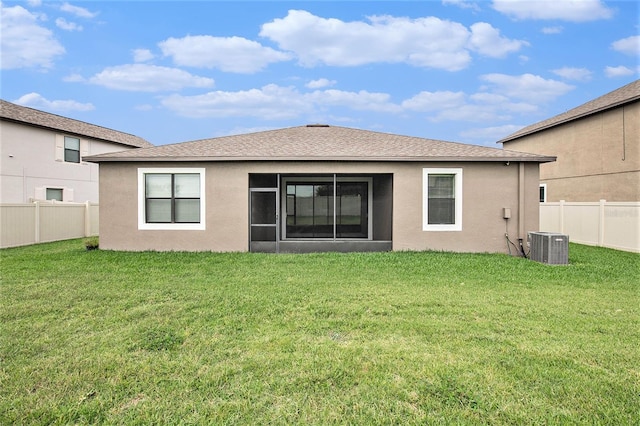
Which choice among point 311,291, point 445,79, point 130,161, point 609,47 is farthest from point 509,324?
point 609,47

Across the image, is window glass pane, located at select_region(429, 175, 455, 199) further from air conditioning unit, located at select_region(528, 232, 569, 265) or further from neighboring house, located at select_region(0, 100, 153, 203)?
neighboring house, located at select_region(0, 100, 153, 203)

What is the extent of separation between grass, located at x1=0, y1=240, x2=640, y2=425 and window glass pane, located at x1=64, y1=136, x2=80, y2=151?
15526 mm

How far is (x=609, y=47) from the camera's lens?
17.5 meters

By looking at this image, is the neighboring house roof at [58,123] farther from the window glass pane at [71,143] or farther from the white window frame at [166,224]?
the white window frame at [166,224]

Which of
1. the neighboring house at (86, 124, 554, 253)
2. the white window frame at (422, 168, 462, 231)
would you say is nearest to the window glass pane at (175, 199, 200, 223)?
the neighboring house at (86, 124, 554, 253)

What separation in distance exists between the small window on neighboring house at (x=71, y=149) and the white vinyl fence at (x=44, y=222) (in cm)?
501

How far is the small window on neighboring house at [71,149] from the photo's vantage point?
1958 centimetres

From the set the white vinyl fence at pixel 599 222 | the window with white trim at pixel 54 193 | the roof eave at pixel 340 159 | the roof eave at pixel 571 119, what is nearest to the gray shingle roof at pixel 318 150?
the roof eave at pixel 340 159

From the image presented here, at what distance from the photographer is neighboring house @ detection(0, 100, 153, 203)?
16859 mm

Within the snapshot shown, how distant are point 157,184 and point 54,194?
475 inches

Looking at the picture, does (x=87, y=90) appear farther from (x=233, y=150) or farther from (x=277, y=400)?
(x=277, y=400)

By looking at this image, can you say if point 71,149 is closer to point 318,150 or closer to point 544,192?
point 318,150

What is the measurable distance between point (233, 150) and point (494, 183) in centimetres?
803

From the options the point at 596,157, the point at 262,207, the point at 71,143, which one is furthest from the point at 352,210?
the point at 71,143
